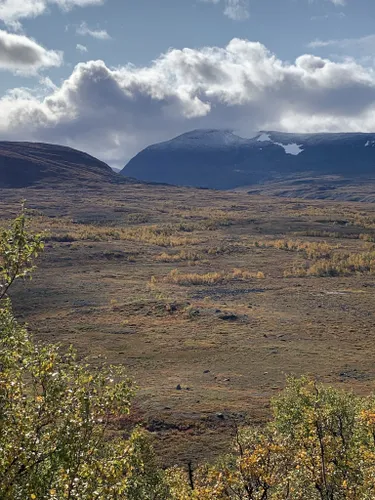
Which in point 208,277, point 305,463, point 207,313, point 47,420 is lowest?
point 207,313

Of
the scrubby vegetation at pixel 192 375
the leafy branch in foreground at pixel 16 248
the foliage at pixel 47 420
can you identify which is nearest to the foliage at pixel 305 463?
the scrubby vegetation at pixel 192 375

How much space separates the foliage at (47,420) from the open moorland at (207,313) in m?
2.67

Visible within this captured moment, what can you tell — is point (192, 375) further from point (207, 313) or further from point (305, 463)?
point (305, 463)

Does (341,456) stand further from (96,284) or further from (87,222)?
(87,222)

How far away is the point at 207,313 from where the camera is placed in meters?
63.0

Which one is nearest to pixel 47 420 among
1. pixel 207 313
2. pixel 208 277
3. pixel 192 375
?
pixel 192 375

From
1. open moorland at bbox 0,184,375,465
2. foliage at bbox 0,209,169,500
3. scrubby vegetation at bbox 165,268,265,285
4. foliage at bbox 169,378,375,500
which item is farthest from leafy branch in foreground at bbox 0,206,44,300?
scrubby vegetation at bbox 165,268,265,285

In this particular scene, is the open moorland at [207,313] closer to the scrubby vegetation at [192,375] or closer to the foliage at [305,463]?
the scrubby vegetation at [192,375]

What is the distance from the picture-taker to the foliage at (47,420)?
382 inches

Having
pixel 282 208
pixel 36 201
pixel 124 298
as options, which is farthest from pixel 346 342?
pixel 36 201

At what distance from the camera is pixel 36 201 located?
186 m

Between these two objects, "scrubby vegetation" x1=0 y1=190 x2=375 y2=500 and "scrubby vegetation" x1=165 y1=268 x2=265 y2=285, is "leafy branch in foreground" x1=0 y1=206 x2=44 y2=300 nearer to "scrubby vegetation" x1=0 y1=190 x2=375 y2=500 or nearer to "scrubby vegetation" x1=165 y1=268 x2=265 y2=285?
"scrubby vegetation" x1=0 y1=190 x2=375 y2=500

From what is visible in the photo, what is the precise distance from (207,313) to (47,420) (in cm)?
5293

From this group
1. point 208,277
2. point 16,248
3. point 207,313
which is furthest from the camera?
point 208,277
